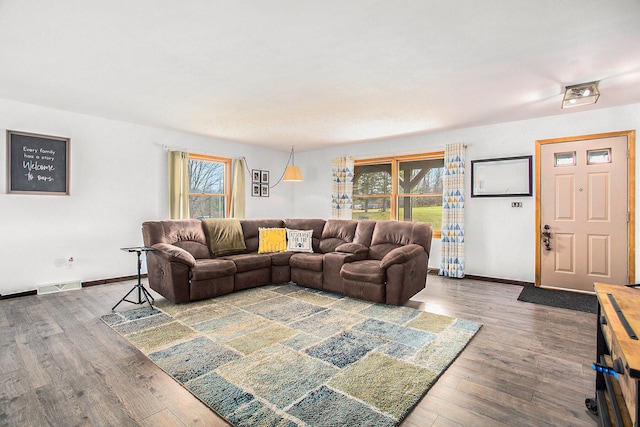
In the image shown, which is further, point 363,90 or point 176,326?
point 363,90

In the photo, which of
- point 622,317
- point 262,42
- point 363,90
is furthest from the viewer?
point 363,90

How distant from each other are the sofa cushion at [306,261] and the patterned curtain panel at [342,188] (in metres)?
2.05

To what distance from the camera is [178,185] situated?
5391 millimetres

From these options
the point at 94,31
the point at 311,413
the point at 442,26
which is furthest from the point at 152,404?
the point at 442,26

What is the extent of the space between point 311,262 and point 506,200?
3141 mm

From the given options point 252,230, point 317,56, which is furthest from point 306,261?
point 317,56

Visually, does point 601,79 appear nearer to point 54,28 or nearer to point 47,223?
point 54,28

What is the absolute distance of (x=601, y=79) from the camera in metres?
3.13

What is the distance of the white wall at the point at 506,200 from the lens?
4245 mm

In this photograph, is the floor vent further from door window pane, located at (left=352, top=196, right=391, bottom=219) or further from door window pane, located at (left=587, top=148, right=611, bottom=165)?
door window pane, located at (left=587, top=148, right=611, bottom=165)

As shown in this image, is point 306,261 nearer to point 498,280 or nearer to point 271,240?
point 271,240

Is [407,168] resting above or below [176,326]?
above

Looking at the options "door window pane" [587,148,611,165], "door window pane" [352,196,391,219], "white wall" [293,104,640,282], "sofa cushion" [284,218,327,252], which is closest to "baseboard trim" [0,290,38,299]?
"sofa cushion" [284,218,327,252]

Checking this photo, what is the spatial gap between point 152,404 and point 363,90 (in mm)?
3281
